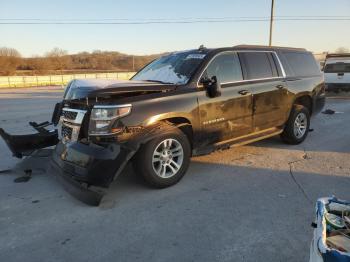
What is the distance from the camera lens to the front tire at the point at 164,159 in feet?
15.3

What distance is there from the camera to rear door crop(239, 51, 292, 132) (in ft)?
20.1

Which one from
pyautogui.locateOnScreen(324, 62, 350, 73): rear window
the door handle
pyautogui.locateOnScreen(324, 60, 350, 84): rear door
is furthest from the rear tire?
pyautogui.locateOnScreen(324, 62, 350, 73): rear window

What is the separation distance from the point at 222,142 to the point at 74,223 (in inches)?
106

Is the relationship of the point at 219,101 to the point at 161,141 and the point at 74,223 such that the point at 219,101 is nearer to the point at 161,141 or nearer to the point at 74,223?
the point at 161,141

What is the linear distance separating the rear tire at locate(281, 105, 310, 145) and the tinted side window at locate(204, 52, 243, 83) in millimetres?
1773

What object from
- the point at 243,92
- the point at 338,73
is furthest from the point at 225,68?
the point at 338,73

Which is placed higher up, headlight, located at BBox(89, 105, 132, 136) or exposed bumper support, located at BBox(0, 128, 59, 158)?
headlight, located at BBox(89, 105, 132, 136)

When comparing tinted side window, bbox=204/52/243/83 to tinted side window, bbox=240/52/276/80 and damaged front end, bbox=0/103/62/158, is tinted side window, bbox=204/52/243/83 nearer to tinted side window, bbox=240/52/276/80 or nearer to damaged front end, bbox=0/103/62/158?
tinted side window, bbox=240/52/276/80

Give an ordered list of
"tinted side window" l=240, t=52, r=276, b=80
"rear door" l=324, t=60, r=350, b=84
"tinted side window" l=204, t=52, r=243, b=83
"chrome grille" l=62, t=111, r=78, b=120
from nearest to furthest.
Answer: "chrome grille" l=62, t=111, r=78, b=120 < "tinted side window" l=204, t=52, r=243, b=83 < "tinted side window" l=240, t=52, r=276, b=80 < "rear door" l=324, t=60, r=350, b=84

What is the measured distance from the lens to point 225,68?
18.8ft

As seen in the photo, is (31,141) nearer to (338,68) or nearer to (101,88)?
(101,88)

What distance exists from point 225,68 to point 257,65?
86cm

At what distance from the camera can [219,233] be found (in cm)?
364

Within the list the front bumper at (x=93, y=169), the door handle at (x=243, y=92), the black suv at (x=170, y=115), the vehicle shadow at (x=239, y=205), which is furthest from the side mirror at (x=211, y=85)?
the front bumper at (x=93, y=169)
